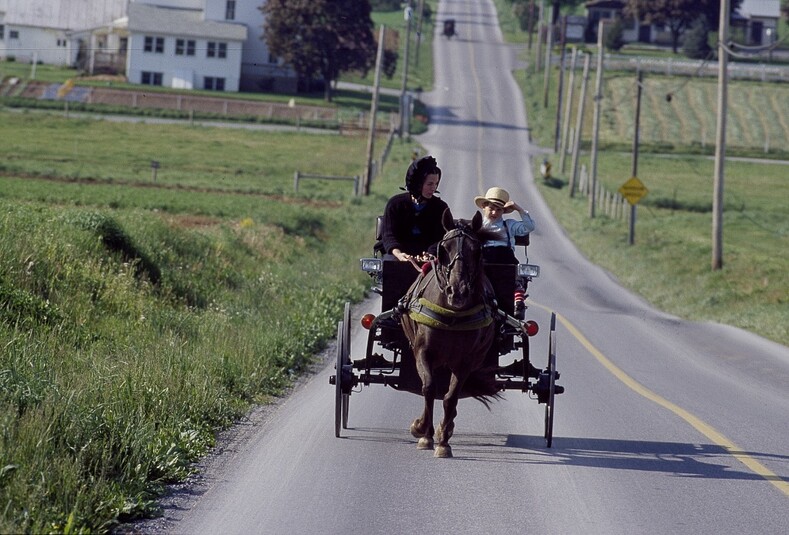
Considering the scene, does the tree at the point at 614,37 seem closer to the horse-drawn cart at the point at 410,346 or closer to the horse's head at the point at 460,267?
the horse-drawn cart at the point at 410,346

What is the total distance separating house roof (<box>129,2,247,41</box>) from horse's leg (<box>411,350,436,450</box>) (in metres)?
81.9

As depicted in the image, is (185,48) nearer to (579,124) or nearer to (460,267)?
(579,124)

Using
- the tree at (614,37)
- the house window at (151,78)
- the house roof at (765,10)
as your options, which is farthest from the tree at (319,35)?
the house roof at (765,10)

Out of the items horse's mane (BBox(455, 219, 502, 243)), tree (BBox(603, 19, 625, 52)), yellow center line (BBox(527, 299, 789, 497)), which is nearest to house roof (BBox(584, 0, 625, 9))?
tree (BBox(603, 19, 625, 52))

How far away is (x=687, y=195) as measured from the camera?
207 ft

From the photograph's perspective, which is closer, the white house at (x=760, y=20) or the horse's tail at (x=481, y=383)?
the horse's tail at (x=481, y=383)

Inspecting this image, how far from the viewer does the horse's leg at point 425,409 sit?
921cm

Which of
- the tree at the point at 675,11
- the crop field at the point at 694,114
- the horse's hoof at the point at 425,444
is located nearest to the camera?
the horse's hoof at the point at 425,444

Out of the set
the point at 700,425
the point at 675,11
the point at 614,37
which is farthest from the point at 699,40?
the point at 700,425

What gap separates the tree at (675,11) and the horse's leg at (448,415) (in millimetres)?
111519

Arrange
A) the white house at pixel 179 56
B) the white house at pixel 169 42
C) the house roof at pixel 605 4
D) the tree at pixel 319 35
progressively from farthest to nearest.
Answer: the house roof at pixel 605 4, the white house at pixel 179 56, the tree at pixel 319 35, the white house at pixel 169 42

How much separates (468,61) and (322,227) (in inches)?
3409

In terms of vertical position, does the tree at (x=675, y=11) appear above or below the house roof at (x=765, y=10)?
below

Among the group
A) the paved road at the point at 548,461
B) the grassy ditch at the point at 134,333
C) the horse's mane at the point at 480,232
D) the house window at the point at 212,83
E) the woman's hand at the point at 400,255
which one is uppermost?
the house window at the point at 212,83
